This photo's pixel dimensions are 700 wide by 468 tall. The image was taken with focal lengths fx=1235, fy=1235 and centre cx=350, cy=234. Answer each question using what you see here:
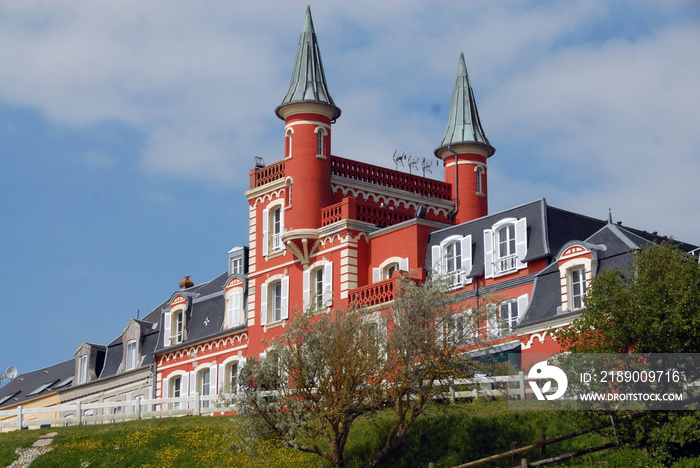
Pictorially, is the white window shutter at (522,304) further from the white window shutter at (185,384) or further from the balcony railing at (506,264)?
the white window shutter at (185,384)

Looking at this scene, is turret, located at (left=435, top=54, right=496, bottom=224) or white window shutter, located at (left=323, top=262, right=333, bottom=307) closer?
white window shutter, located at (left=323, top=262, right=333, bottom=307)

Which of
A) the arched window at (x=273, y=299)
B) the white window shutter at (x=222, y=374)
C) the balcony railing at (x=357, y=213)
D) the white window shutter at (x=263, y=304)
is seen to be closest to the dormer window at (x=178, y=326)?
the white window shutter at (x=222, y=374)

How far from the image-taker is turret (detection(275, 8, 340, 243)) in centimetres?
5100

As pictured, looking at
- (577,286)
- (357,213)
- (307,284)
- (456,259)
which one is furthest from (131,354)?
(577,286)

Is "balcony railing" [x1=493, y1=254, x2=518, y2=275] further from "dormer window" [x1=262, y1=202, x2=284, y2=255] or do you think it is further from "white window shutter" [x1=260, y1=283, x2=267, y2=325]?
"white window shutter" [x1=260, y1=283, x2=267, y2=325]

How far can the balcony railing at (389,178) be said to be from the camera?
52406 millimetres

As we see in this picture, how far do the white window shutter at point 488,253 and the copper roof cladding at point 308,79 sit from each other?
31.7 ft

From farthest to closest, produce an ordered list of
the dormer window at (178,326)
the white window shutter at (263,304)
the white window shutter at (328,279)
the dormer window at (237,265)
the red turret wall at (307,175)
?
the dormer window at (237,265) → the dormer window at (178,326) → the white window shutter at (263,304) → the red turret wall at (307,175) → the white window shutter at (328,279)

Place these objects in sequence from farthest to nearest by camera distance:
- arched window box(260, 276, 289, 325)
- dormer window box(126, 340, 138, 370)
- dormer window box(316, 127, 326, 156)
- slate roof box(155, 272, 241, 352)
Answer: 1. dormer window box(126, 340, 138, 370)
2. slate roof box(155, 272, 241, 352)
3. arched window box(260, 276, 289, 325)
4. dormer window box(316, 127, 326, 156)

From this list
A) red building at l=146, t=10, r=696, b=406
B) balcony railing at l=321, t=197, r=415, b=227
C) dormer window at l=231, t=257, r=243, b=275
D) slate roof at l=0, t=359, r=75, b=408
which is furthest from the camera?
slate roof at l=0, t=359, r=75, b=408

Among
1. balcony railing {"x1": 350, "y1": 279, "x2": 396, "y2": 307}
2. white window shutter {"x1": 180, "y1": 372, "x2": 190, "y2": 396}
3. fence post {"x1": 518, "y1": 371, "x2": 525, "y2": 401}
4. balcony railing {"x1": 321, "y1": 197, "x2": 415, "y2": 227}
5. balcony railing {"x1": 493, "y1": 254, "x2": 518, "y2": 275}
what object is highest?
balcony railing {"x1": 321, "y1": 197, "x2": 415, "y2": 227}

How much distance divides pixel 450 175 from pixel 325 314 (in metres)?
19.9

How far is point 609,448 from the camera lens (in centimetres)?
3052

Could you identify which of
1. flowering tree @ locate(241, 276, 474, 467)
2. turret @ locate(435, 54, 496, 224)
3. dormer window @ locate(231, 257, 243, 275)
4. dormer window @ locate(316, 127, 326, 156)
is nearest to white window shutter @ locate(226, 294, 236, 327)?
dormer window @ locate(231, 257, 243, 275)
